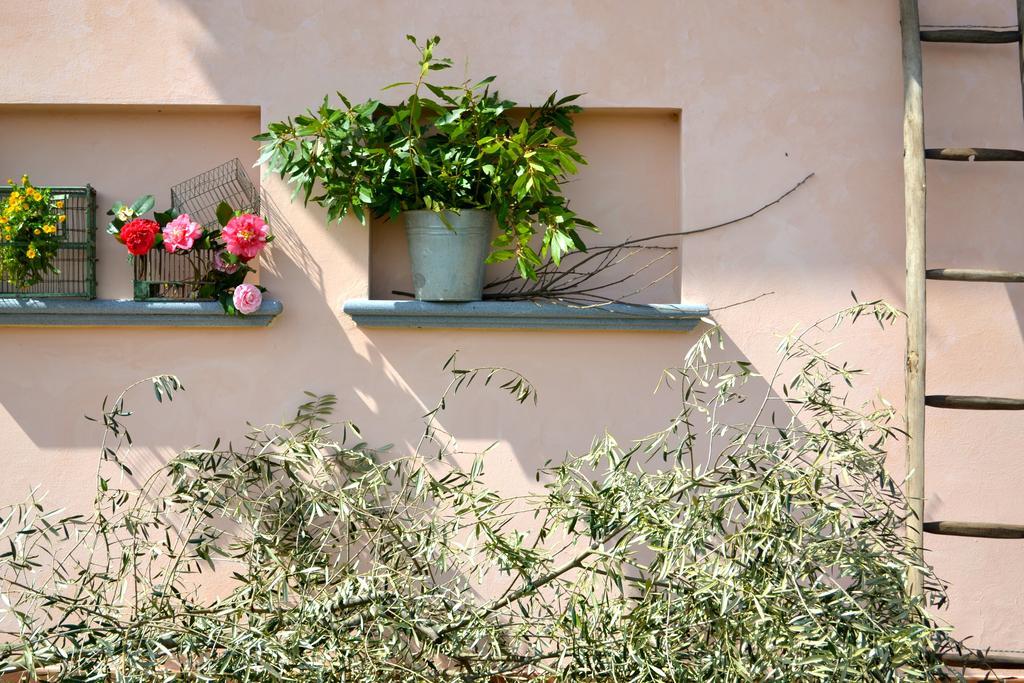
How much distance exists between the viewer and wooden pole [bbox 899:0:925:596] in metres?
3.06

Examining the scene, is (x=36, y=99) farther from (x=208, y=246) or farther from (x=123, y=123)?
(x=208, y=246)

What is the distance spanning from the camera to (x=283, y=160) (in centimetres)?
308

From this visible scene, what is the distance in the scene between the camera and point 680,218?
327 cm

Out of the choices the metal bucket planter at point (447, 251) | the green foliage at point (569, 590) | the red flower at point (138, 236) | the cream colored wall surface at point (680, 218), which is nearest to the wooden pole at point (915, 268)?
the cream colored wall surface at point (680, 218)

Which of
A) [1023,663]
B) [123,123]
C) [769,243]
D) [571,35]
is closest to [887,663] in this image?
[1023,663]

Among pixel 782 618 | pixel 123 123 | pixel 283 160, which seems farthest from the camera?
pixel 123 123

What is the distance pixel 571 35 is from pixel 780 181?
2.59ft

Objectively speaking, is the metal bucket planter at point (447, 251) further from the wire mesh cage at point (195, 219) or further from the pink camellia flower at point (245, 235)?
the wire mesh cage at point (195, 219)

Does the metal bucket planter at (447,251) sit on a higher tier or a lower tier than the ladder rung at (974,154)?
lower

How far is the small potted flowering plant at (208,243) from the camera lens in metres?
3.06

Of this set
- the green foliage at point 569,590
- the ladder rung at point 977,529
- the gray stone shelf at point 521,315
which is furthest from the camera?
the gray stone shelf at point 521,315

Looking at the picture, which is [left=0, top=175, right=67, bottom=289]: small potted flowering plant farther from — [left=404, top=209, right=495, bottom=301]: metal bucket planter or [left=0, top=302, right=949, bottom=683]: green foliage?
[left=404, top=209, right=495, bottom=301]: metal bucket planter

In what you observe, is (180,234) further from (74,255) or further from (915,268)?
(915,268)

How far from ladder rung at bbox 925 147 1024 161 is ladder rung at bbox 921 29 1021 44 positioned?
335 millimetres
